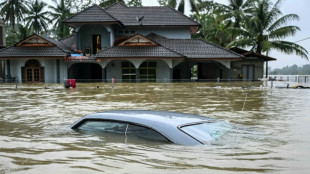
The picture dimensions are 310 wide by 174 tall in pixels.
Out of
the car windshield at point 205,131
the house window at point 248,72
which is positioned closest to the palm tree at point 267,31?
the house window at point 248,72

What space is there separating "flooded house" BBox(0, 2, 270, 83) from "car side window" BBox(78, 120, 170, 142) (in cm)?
2548

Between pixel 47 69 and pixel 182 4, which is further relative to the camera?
pixel 182 4

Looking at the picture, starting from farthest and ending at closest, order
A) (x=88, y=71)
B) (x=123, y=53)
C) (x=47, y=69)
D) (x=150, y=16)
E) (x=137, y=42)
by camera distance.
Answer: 1. (x=88, y=71)
2. (x=150, y=16)
3. (x=47, y=69)
4. (x=137, y=42)
5. (x=123, y=53)

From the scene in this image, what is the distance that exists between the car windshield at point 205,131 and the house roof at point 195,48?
26.9 meters

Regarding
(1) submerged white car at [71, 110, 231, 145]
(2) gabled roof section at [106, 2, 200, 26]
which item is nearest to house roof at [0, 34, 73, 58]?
(2) gabled roof section at [106, 2, 200, 26]

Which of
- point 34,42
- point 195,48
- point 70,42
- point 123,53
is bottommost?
point 123,53

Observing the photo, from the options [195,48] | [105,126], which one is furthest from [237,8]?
[105,126]

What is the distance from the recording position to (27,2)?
52594 mm

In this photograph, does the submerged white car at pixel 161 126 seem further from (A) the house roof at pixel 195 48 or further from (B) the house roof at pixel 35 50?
(B) the house roof at pixel 35 50

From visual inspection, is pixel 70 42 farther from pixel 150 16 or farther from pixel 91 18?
pixel 150 16

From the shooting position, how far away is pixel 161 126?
4762mm

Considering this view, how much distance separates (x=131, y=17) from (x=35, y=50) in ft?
37.1

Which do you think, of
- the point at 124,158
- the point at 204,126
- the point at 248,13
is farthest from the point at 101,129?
the point at 248,13

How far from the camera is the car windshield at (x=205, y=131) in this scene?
15.5 feet
